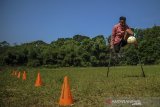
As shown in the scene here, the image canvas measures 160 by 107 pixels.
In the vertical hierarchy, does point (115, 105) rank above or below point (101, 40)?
below

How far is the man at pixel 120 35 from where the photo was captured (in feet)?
46.7

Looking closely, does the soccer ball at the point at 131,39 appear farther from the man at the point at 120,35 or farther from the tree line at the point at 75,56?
the tree line at the point at 75,56

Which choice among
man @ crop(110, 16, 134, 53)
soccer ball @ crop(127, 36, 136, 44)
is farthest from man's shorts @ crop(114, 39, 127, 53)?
soccer ball @ crop(127, 36, 136, 44)

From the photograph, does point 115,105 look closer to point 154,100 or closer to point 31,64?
point 154,100

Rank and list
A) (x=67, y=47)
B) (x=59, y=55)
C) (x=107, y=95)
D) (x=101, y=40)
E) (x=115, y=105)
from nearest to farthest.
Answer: (x=115, y=105) < (x=107, y=95) < (x=59, y=55) < (x=67, y=47) < (x=101, y=40)

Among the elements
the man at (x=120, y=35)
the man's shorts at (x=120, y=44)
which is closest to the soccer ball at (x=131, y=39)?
the man at (x=120, y=35)

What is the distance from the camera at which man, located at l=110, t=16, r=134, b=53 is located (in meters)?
14.2

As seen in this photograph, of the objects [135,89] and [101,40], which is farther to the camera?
[101,40]

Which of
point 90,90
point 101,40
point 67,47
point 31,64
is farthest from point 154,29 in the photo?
point 90,90

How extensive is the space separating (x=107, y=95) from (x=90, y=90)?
133 cm

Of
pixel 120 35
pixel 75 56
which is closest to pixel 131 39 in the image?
pixel 120 35

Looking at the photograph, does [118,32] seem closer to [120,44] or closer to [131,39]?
[120,44]

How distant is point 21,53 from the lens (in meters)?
76.9

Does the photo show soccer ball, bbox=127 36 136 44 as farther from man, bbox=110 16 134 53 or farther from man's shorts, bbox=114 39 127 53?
man's shorts, bbox=114 39 127 53
